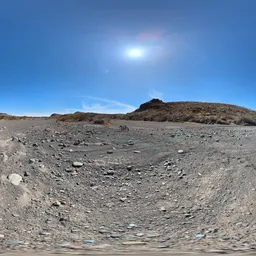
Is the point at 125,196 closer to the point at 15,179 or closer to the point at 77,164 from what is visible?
the point at 77,164

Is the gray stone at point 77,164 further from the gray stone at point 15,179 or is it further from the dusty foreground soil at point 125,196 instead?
the gray stone at point 15,179

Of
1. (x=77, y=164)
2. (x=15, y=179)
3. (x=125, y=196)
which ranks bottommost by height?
(x=125, y=196)

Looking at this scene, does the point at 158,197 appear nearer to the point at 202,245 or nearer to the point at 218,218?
the point at 218,218

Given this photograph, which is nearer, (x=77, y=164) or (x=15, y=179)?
(x=15, y=179)

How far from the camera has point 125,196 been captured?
580 cm

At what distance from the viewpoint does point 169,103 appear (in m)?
60.9

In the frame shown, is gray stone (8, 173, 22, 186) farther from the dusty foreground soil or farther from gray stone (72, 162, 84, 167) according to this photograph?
gray stone (72, 162, 84, 167)

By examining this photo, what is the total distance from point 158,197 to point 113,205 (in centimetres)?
91

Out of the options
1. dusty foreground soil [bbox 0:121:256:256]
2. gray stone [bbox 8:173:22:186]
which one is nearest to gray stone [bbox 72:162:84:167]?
dusty foreground soil [bbox 0:121:256:256]

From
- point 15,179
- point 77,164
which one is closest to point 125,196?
point 77,164

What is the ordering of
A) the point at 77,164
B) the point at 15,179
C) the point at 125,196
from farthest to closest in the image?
the point at 77,164
the point at 15,179
the point at 125,196

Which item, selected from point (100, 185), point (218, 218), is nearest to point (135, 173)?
point (100, 185)

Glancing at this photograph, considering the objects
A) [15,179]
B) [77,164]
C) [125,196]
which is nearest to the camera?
[125,196]

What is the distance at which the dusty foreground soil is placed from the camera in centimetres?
391
